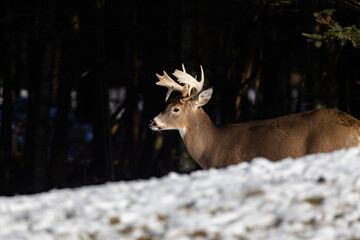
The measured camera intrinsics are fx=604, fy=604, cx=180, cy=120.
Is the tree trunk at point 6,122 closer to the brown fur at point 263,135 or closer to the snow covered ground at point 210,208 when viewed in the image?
the brown fur at point 263,135

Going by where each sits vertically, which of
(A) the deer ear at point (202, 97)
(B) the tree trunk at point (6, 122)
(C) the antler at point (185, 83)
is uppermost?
(C) the antler at point (185, 83)

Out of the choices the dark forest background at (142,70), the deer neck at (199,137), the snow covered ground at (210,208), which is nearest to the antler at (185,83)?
the deer neck at (199,137)

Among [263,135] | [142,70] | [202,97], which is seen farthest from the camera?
[142,70]

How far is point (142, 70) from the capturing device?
14609 millimetres

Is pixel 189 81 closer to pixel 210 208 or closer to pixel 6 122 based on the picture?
pixel 6 122

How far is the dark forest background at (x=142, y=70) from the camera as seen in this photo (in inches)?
452

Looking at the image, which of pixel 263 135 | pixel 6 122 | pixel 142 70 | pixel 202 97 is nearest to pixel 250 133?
pixel 263 135

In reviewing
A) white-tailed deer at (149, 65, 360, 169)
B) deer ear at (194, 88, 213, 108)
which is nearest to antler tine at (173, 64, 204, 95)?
white-tailed deer at (149, 65, 360, 169)

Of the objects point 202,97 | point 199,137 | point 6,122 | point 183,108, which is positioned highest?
point 202,97

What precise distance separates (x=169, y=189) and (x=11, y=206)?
1.40 m

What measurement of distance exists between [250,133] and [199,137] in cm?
91

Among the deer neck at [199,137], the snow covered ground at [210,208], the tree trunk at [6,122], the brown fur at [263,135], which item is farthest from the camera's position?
the tree trunk at [6,122]

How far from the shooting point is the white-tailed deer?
27.1 ft

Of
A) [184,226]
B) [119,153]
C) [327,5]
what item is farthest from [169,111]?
[119,153]
